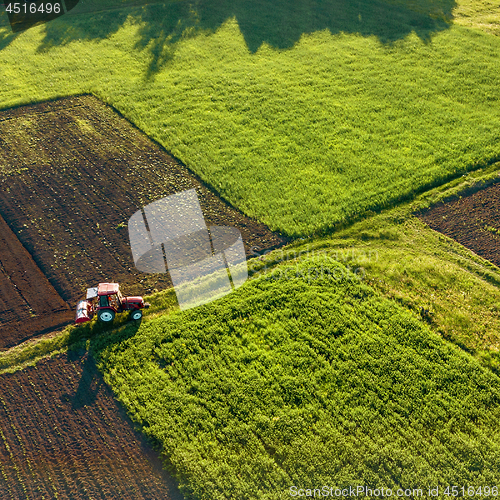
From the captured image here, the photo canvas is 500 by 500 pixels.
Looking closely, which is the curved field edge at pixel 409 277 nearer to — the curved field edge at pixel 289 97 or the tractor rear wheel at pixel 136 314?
the tractor rear wheel at pixel 136 314

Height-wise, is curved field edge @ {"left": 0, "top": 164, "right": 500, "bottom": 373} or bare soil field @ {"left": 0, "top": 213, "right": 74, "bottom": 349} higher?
bare soil field @ {"left": 0, "top": 213, "right": 74, "bottom": 349}

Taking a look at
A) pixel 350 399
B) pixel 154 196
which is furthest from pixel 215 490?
pixel 154 196

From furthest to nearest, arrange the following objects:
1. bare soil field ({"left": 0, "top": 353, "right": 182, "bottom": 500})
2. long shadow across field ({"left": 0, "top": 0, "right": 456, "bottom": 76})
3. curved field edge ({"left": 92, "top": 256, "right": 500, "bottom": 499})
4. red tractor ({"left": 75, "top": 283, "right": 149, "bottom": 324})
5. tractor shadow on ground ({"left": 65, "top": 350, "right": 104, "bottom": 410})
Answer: long shadow across field ({"left": 0, "top": 0, "right": 456, "bottom": 76}) < red tractor ({"left": 75, "top": 283, "right": 149, "bottom": 324}) < tractor shadow on ground ({"left": 65, "top": 350, "right": 104, "bottom": 410}) < curved field edge ({"left": 92, "top": 256, "right": 500, "bottom": 499}) < bare soil field ({"left": 0, "top": 353, "right": 182, "bottom": 500})

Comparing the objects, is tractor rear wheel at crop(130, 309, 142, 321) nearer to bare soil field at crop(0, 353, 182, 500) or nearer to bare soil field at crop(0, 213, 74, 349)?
bare soil field at crop(0, 353, 182, 500)

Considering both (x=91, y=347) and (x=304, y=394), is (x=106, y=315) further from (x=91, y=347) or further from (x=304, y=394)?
(x=304, y=394)

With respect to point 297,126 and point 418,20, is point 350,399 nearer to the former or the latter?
point 297,126

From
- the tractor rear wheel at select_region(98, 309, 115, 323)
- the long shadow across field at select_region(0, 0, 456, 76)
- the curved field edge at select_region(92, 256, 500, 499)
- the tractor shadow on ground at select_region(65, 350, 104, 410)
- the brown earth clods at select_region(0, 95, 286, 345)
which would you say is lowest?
the curved field edge at select_region(92, 256, 500, 499)

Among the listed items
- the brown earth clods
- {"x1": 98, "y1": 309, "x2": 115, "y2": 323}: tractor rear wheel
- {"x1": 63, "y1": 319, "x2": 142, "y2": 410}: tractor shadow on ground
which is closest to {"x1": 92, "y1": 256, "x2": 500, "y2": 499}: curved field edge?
{"x1": 63, "y1": 319, "x2": 142, "y2": 410}: tractor shadow on ground
